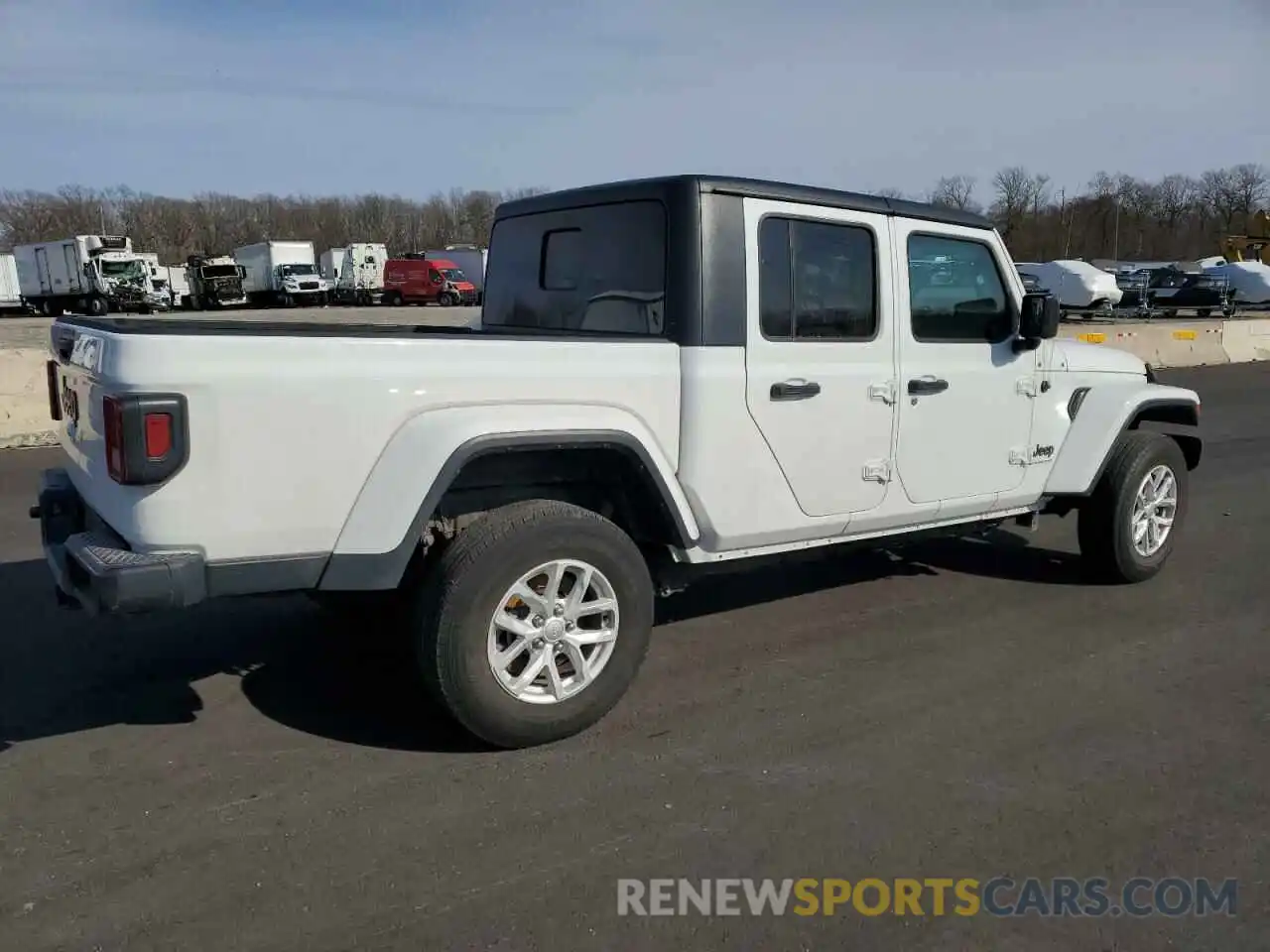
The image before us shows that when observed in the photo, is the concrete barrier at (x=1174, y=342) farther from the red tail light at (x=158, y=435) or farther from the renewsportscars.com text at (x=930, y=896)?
the red tail light at (x=158, y=435)

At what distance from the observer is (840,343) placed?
14.6 feet

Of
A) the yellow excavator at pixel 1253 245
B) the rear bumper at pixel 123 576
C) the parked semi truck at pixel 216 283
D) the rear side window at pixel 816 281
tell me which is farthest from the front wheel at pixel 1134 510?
the yellow excavator at pixel 1253 245

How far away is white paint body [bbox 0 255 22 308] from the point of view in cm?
5128

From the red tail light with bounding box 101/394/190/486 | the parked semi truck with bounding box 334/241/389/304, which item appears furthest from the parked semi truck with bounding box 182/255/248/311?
the red tail light with bounding box 101/394/190/486

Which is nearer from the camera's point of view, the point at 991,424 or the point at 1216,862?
the point at 1216,862

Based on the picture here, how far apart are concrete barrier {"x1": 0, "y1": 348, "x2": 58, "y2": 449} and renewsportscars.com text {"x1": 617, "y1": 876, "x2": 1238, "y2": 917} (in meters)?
9.82

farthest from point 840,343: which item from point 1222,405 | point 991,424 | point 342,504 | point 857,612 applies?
point 1222,405

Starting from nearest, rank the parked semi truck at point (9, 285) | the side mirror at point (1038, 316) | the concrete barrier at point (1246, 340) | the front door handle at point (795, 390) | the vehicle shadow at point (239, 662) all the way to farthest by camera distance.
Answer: the vehicle shadow at point (239, 662)
the front door handle at point (795, 390)
the side mirror at point (1038, 316)
the concrete barrier at point (1246, 340)
the parked semi truck at point (9, 285)

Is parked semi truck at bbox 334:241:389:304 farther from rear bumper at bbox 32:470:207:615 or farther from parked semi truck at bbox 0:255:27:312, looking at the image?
rear bumper at bbox 32:470:207:615

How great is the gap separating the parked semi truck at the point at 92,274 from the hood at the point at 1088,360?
47.8 meters

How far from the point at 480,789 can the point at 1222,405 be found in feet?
48.0

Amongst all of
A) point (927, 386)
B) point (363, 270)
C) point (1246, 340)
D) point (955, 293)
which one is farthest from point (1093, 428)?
point (363, 270)

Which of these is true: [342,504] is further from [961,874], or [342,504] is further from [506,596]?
[961,874]

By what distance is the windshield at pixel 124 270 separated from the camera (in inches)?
1795
